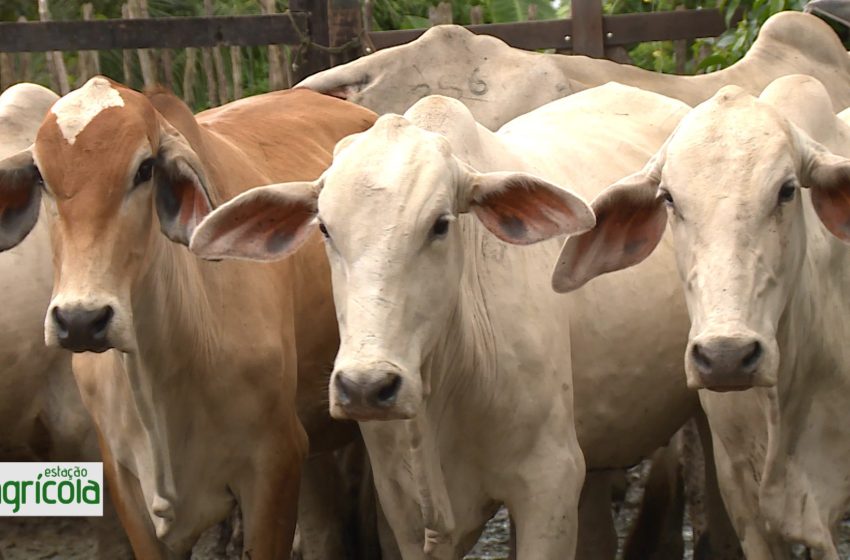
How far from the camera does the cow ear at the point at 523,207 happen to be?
498cm

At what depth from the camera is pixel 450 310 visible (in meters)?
4.99

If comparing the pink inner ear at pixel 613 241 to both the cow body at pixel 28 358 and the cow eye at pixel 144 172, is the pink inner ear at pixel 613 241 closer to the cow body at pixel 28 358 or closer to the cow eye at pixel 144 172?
the cow eye at pixel 144 172

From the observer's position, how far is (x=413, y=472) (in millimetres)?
5160

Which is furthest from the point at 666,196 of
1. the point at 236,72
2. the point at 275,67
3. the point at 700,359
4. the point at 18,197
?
the point at 275,67

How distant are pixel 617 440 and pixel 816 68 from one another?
10.4ft

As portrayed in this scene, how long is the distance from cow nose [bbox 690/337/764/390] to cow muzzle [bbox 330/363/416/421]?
0.73m

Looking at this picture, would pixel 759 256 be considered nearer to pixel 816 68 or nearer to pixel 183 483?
pixel 183 483

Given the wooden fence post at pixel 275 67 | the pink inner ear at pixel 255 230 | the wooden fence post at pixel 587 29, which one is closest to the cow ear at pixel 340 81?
the wooden fence post at pixel 275 67

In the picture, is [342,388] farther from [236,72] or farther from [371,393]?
[236,72]

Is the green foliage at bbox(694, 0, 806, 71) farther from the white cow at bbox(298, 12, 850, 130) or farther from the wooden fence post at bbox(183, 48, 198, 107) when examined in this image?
the wooden fence post at bbox(183, 48, 198, 107)

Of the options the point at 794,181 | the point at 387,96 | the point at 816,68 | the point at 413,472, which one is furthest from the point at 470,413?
the point at 816,68

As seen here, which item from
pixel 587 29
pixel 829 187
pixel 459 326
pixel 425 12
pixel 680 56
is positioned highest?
pixel 829 187

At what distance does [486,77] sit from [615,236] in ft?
9.95

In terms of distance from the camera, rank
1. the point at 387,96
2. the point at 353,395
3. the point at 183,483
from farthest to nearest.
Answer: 1. the point at 387,96
2. the point at 183,483
3. the point at 353,395
